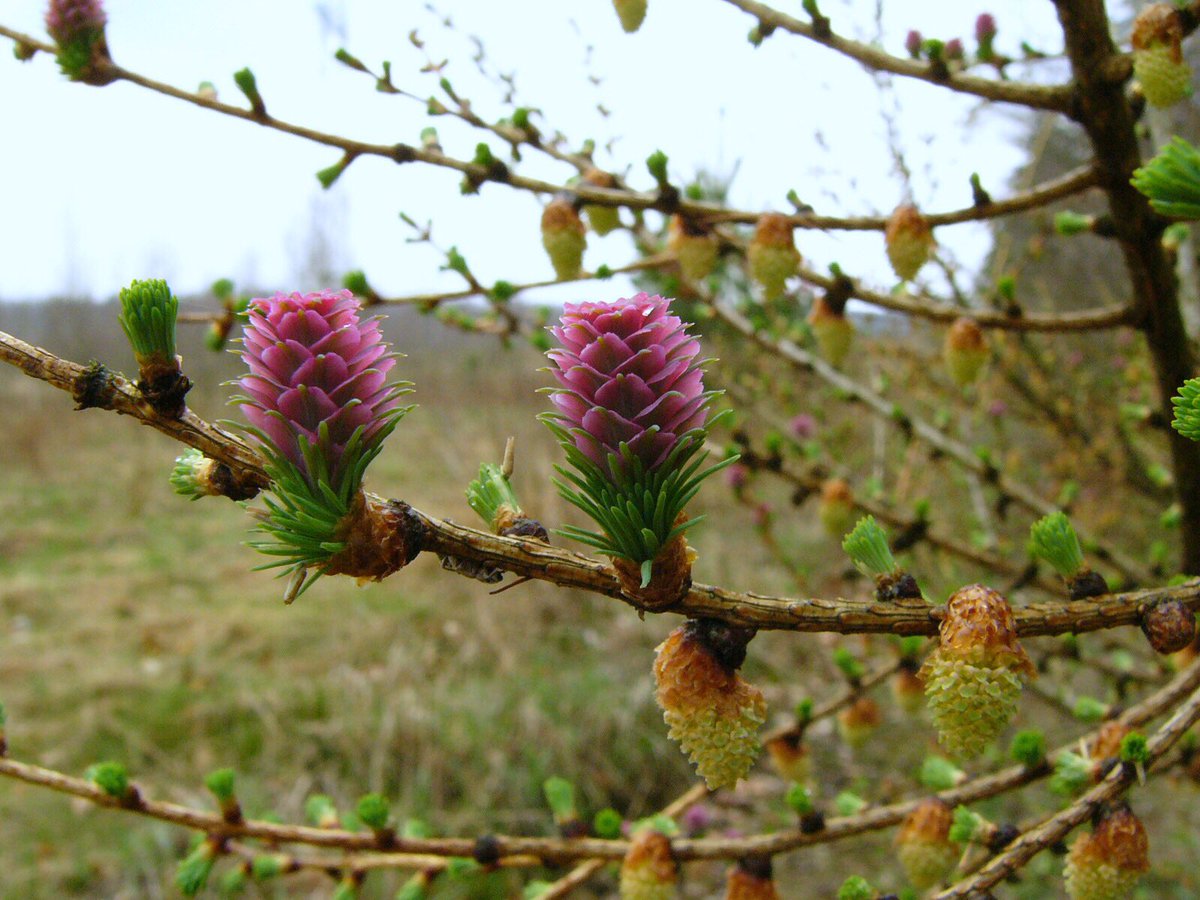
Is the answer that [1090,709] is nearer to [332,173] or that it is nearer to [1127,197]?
[1127,197]

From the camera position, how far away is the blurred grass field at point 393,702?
3.18 m

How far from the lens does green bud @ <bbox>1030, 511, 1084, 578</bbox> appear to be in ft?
2.10

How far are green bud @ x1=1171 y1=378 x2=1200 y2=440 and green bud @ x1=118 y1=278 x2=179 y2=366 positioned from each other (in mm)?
638

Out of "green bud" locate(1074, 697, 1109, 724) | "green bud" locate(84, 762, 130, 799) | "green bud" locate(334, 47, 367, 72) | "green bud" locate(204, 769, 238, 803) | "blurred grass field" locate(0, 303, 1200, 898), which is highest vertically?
"green bud" locate(334, 47, 367, 72)

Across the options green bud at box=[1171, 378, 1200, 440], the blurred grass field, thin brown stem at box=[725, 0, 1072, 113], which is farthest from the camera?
the blurred grass field

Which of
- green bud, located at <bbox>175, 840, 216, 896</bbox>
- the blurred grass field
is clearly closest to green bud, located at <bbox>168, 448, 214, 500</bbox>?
green bud, located at <bbox>175, 840, 216, 896</bbox>

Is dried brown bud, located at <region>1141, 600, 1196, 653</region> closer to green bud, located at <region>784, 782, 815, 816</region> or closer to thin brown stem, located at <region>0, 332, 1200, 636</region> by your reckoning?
thin brown stem, located at <region>0, 332, 1200, 636</region>

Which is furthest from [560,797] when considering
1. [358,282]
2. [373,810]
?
→ [358,282]

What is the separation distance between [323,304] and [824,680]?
13.4ft

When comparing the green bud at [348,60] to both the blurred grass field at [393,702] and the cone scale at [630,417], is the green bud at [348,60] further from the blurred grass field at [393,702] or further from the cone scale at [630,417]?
the blurred grass field at [393,702]

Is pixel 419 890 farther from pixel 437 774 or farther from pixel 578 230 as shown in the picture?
pixel 437 774

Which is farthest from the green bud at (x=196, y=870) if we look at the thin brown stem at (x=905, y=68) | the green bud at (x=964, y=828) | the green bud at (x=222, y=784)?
the thin brown stem at (x=905, y=68)

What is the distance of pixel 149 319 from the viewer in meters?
0.54

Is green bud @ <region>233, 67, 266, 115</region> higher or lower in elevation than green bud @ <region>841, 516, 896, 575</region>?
higher
